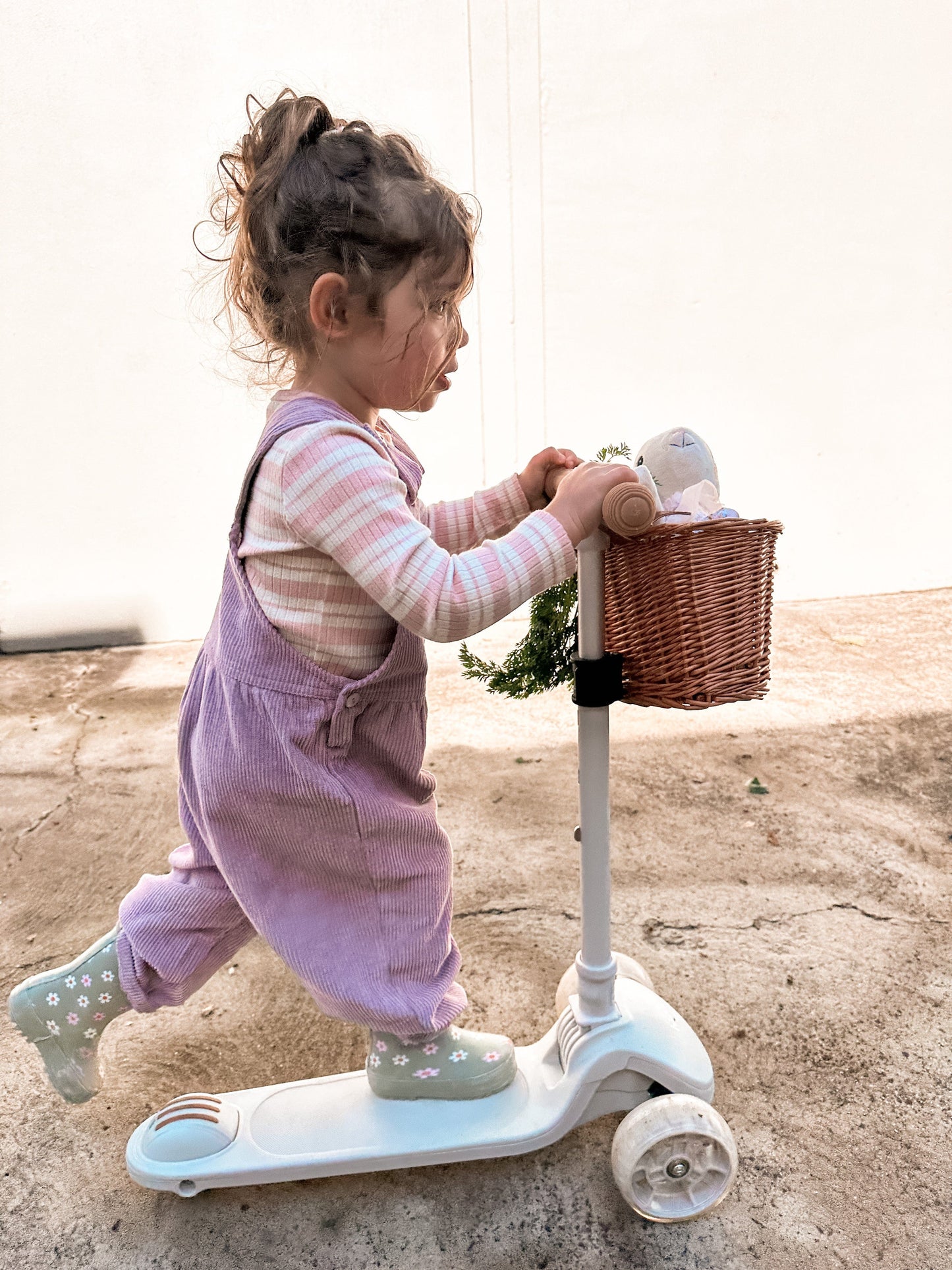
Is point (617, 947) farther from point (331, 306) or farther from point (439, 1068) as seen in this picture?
point (331, 306)

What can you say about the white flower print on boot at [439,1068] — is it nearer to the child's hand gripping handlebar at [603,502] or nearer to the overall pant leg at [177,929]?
the overall pant leg at [177,929]

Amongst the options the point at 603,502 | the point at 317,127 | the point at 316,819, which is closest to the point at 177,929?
the point at 316,819

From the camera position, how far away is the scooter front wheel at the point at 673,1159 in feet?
4.39

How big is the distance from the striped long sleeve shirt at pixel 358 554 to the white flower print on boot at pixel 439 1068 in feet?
1.93

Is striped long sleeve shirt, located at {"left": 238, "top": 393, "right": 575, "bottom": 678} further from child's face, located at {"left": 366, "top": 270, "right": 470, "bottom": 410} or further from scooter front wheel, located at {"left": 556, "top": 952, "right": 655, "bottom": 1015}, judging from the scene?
scooter front wheel, located at {"left": 556, "top": 952, "right": 655, "bottom": 1015}

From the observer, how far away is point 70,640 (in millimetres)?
4207

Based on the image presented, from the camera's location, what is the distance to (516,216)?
3943 millimetres

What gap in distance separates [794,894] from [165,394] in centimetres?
308

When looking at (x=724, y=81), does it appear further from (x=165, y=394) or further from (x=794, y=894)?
(x=794, y=894)

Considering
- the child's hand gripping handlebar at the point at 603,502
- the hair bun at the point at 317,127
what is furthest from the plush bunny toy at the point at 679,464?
the hair bun at the point at 317,127

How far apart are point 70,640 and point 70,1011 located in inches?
118

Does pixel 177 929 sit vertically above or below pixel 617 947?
above

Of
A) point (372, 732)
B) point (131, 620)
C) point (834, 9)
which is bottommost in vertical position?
point (131, 620)

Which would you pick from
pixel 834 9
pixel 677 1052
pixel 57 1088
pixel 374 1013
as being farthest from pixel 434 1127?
pixel 834 9
